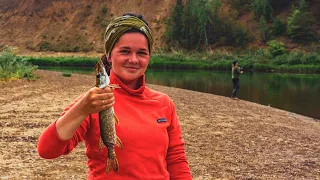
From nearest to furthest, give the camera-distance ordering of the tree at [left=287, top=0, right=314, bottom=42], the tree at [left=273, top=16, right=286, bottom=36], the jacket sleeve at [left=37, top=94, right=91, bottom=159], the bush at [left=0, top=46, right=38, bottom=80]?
the jacket sleeve at [left=37, top=94, right=91, bottom=159]
the bush at [left=0, top=46, right=38, bottom=80]
the tree at [left=287, top=0, right=314, bottom=42]
the tree at [left=273, top=16, right=286, bottom=36]

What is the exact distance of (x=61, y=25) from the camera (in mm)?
73312

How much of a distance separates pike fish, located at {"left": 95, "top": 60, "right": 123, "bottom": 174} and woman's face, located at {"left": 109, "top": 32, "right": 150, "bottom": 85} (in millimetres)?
324

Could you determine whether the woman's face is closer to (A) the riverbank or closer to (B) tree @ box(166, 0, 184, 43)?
(A) the riverbank

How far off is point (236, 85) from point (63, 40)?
55.0 m

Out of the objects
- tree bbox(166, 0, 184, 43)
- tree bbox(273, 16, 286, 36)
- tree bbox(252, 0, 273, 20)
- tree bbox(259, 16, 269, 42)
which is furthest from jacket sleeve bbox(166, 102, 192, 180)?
tree bbox(252, 0, 273, 20)

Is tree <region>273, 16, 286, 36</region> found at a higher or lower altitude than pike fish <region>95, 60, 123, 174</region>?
higher

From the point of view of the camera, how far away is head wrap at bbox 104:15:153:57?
2.37m

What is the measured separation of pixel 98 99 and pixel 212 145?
24.7 ft

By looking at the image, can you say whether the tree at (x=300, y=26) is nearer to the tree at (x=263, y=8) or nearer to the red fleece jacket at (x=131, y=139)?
the tree at (x=263, y=8)

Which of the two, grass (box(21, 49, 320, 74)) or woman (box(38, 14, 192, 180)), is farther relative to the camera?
grass (box(21, 49, 320, 74))

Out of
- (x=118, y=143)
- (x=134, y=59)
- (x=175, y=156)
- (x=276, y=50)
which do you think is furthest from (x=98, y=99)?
(x=276, y=50)

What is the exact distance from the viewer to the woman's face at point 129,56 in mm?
2385

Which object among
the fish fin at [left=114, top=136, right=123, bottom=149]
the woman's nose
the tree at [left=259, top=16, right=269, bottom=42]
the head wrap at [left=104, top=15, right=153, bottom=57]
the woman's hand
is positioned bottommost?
the fish fin at [left=114, top=136, right=123, bottom=149]

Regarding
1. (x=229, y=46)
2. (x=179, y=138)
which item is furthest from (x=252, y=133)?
→ (x=229, y=46)
